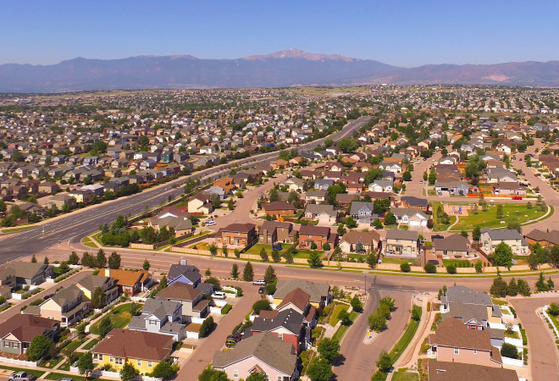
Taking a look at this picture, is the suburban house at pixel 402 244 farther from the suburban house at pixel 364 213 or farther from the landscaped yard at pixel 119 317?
the landscaped yard at pixel 119 317

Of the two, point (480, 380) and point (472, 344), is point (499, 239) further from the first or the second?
point (480, 380)

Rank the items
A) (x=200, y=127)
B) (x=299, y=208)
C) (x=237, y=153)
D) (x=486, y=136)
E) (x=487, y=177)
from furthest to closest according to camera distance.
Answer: (x=200, y=127)
(x=486, y=136)
(x=237, y=153)
(x=487, y=177)
(x=299, y=208)

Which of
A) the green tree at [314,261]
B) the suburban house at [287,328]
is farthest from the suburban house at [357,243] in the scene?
the suburban house at [287,328]

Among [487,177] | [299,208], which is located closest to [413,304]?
[299,208]

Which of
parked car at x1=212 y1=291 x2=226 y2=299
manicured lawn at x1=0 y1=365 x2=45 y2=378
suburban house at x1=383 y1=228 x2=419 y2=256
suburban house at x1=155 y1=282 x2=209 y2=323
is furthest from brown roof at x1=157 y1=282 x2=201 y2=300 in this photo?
suburban house at x1=383 y1=228 x2=419 y2=256

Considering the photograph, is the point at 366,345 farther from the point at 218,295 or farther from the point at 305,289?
the point at 218,295

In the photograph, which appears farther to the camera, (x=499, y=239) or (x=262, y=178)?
(x=262, y=178)

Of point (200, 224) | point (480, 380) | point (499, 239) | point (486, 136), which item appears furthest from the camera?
point (486, 136)
